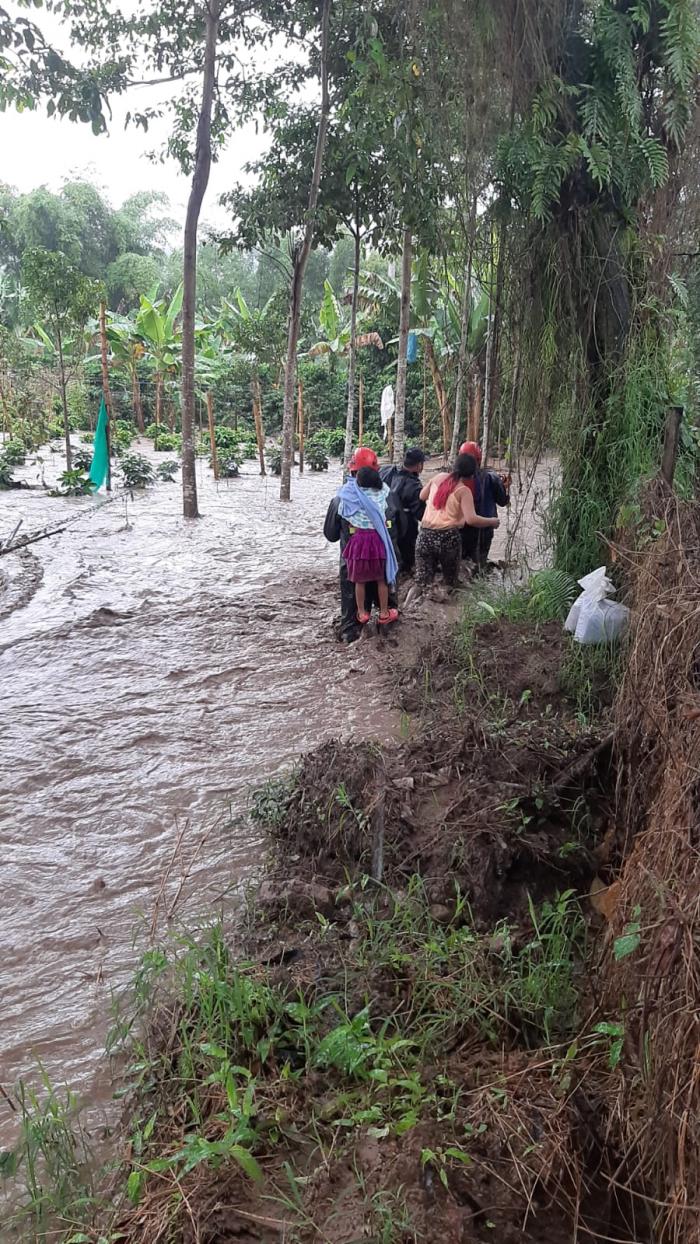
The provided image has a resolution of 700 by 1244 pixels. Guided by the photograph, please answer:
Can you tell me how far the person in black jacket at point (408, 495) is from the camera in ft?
26.7

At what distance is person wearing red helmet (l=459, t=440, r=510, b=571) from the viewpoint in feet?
25.3

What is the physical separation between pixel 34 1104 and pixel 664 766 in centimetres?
241

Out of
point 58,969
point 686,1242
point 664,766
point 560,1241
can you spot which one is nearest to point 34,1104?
point 58,969

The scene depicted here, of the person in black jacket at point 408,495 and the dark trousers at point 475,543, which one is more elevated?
the person in black jacket at point 408,495

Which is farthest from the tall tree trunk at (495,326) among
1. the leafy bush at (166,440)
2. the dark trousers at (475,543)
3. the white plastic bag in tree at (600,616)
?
the leafy bush at (166,440)

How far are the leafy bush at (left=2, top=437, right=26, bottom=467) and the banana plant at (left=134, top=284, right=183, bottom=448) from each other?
5.08 m

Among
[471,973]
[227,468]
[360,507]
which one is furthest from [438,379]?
[471,973]

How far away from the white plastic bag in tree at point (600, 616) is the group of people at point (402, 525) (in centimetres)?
208

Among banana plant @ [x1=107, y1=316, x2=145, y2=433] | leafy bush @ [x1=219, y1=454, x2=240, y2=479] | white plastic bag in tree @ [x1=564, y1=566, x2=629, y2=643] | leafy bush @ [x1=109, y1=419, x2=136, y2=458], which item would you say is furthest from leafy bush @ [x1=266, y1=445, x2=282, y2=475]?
white plastic bag in tree @ [x1=564, y1=566, x2=629, y2=643]

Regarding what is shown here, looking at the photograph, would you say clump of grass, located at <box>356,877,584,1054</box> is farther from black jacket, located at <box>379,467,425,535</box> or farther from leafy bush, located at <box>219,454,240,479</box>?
leafy bush, located at <box>219,454,240,479</box>

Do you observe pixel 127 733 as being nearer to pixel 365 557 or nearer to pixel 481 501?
pixel 365 557

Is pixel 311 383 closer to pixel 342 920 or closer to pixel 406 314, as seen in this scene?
pixel 406 314

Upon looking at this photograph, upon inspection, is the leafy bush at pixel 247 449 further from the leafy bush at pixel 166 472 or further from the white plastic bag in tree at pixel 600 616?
the white plastic bag in tree at pixel 600 616

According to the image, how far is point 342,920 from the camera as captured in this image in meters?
3.43
